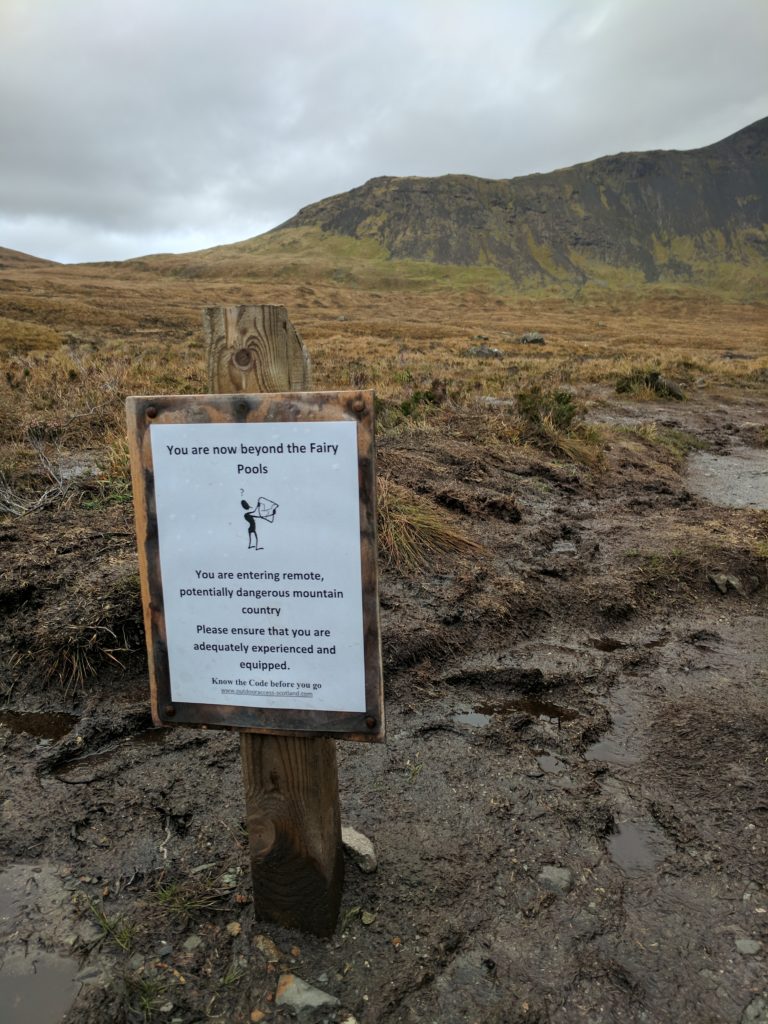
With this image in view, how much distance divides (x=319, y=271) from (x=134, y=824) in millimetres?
105818

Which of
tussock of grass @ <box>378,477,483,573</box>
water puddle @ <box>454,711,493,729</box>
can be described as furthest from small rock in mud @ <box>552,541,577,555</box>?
water puddle @ <box>454,711,493,729</box>

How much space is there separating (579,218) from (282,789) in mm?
198725

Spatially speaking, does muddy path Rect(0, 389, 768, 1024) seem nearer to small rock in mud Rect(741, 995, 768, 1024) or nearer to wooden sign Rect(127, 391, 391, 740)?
small rock in mud Rect(741, 995, 768, 1024)

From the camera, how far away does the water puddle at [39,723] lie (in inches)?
127

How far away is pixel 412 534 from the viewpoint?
5.07m

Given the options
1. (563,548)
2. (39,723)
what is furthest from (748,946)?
(563,548)

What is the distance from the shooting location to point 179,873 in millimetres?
2424

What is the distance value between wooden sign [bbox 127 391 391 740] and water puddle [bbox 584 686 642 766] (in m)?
1.68

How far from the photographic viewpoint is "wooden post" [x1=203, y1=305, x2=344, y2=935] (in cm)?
190

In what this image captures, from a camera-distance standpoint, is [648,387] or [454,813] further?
[648,387]

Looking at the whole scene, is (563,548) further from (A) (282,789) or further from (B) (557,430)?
(A) (282,789)

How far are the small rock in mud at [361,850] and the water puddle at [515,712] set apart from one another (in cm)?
99

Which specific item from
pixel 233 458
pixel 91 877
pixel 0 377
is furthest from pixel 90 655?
pixel 0 377

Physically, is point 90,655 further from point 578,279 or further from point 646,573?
point 578,279
